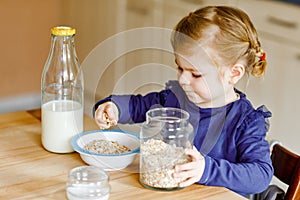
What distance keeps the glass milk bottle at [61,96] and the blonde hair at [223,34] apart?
27 cm

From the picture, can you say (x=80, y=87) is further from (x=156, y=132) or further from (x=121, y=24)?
(x=121, y=24)

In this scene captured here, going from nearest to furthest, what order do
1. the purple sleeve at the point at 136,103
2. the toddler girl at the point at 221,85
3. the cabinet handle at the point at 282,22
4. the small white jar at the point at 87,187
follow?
the small white jar at the point at 87,187 < the toddler girl at the point at 221,85 < the purple sleeve at the point at 136,103 < the cabinet handle at the point at 282,22

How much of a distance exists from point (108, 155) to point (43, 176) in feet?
0.51

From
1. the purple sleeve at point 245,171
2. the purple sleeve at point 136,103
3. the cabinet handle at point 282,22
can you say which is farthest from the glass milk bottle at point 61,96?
the cabinet handle at point 282,22

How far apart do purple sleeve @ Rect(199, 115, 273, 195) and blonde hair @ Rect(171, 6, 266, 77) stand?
0.23 metres

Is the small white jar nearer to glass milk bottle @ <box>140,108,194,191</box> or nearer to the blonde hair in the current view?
glass milk bottle @ <box>140,108,194,191</box>

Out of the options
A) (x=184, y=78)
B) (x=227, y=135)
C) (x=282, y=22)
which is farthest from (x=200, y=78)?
(x=282, y=22)

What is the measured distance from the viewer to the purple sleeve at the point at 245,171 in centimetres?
123

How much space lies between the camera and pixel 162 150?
3.94ft

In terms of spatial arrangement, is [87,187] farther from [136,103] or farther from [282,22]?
[282,22]

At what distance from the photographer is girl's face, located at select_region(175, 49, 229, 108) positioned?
53.7 inches

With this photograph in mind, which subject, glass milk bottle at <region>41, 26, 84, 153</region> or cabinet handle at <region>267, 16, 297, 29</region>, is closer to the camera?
glass milk bottle at <region>41, 26, 84, 153</region>

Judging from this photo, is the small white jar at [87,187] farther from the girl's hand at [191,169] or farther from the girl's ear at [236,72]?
the girl's ear at [236,72]

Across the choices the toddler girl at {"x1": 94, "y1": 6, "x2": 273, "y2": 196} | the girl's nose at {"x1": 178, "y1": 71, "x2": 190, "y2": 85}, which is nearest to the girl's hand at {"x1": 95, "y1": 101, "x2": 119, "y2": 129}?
the toddler girl at {"x1": 94, "y1": 6, "x2": 273, "y2": 196}
